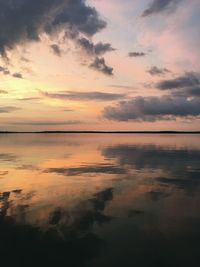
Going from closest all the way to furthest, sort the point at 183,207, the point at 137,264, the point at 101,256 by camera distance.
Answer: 1. the point at 137,264
2. the point at 101,256
3. the point at 183,207

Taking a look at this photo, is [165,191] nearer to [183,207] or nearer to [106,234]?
[183,207]

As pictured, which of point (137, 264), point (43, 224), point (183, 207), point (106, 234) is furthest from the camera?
point (183, 207)

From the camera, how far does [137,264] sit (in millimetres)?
9156

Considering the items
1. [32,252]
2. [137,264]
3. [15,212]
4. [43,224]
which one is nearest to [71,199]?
[15,212]

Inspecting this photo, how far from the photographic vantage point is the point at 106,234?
38.2ft

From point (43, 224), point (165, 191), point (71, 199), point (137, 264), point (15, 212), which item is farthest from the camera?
point (165, 191)

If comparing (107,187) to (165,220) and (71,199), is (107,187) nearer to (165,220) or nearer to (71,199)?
(71,199)

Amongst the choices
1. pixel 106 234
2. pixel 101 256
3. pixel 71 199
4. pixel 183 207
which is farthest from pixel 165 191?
pixel 101 256

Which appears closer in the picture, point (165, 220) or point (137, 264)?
point (137, 264)

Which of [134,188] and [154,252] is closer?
[154,252]

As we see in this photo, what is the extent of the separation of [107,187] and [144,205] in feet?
16.5

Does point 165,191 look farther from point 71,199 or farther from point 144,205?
point 71,199

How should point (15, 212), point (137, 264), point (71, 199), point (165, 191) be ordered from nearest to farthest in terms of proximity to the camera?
point (137, 264)
point (15, 212)
point (71, 199)
point (165, 191)

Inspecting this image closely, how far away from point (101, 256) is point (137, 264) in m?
1.21
